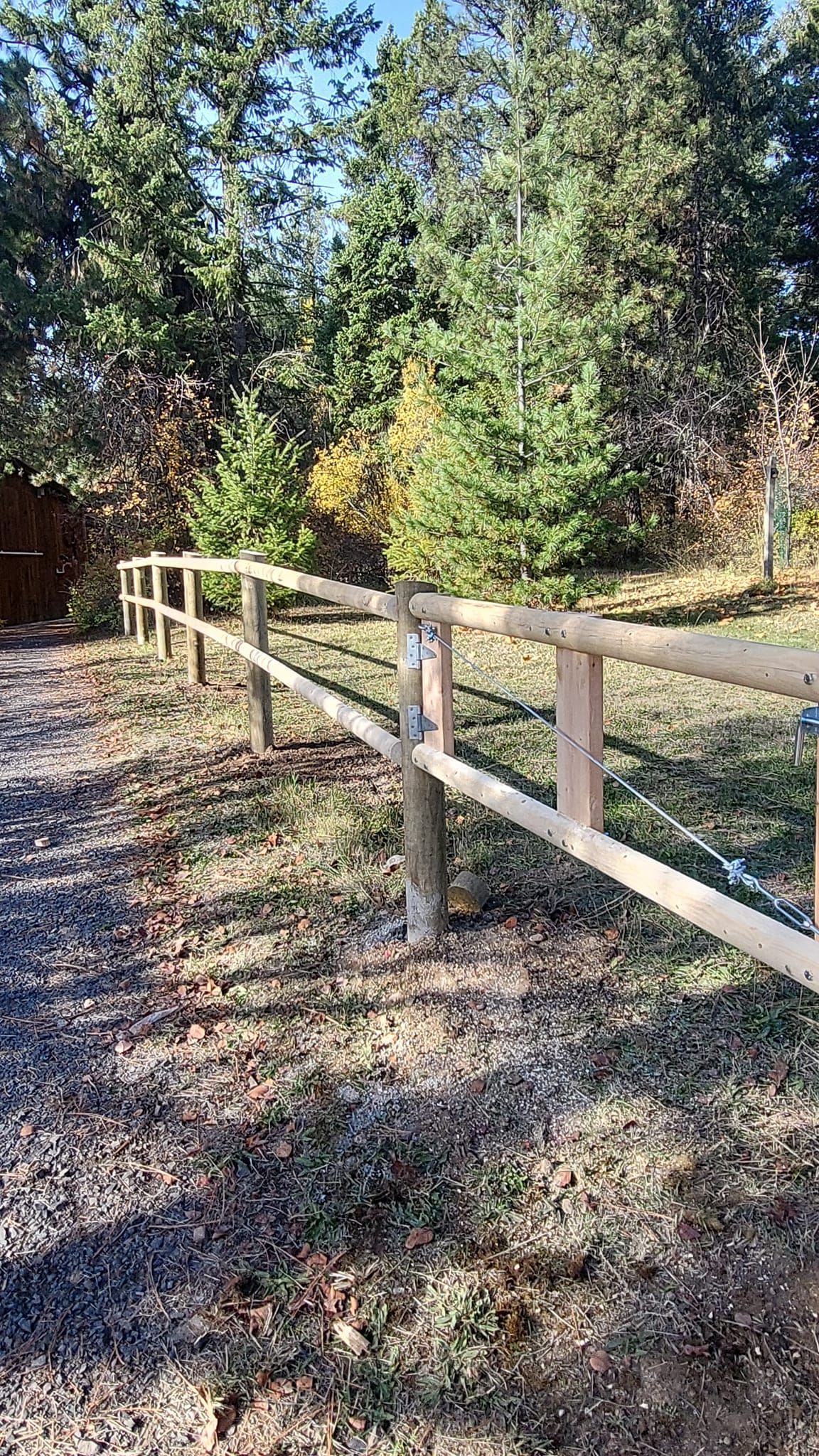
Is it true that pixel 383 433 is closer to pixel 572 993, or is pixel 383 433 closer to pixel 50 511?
pixel 50 511

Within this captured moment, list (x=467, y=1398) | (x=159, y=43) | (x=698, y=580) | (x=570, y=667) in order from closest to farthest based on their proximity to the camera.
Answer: (x=467, y=1398)
(x=570, y=667)
(x=698, y=580)
(x=159, y=43)

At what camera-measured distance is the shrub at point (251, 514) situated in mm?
14172

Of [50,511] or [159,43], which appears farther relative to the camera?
[50,511]

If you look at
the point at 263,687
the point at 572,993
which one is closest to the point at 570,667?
the point at 572,993

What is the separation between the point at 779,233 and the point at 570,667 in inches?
1031

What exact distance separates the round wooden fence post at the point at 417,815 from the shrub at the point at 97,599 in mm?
12167

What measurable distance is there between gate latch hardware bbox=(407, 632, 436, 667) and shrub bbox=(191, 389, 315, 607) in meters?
11.3

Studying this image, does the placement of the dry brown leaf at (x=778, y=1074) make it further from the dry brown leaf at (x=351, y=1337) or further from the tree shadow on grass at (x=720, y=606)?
the tree shadow on grass at (x=720, y=606)

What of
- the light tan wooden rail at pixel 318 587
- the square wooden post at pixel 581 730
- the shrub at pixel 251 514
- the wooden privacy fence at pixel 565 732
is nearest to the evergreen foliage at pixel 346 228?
the shrub at pixel 251 514

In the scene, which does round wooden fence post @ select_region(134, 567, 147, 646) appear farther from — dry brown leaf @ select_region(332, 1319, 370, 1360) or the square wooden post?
dry brown leaf @ select_region(332, 1319, 370, 1360)

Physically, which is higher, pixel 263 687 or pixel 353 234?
pixel 353 234

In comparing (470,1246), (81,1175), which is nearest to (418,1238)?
(470,1246)

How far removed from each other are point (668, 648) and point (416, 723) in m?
1.36

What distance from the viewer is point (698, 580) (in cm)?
1672
